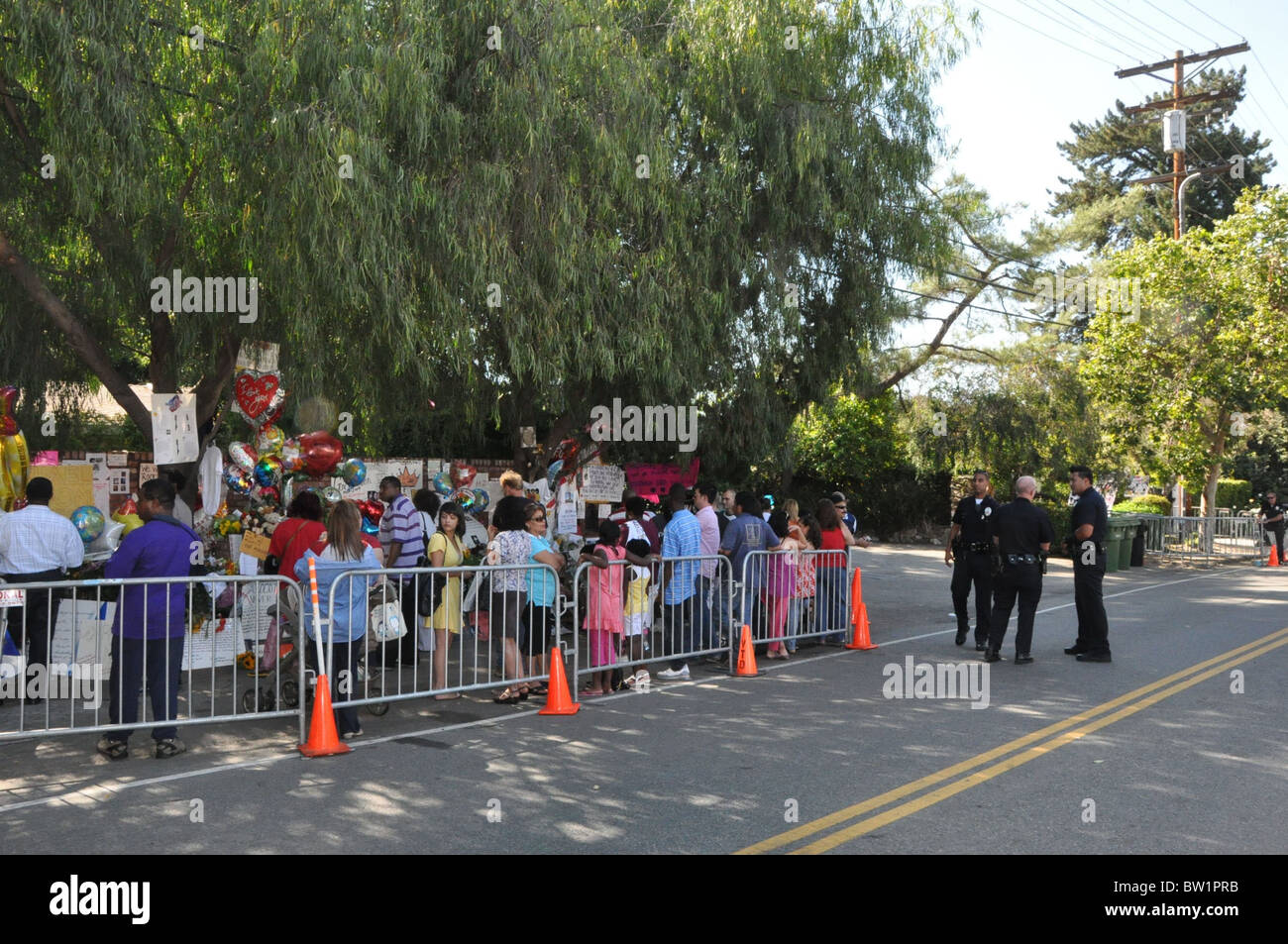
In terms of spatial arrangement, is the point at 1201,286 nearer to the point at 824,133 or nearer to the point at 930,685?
the point at 824,133

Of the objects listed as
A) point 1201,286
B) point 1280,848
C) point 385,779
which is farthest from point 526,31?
point 1201,286

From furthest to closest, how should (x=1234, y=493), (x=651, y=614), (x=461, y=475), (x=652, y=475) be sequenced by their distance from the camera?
(x=1234, y=493), (x=652, y=475), (x=461, y=475), (x=651, y=614)

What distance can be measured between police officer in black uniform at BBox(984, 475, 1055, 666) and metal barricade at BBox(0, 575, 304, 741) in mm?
7168

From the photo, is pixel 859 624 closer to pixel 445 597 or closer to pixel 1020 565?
pixel 1020 565

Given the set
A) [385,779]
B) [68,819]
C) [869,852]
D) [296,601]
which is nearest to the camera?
[869,852]

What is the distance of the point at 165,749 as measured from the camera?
24.8 ft

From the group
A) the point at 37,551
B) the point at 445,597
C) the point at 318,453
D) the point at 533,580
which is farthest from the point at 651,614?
the point at 37,551

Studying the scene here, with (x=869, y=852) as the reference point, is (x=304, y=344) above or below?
above

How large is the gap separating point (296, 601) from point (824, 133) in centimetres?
919

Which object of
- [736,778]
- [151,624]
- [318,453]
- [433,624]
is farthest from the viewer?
[318,453]

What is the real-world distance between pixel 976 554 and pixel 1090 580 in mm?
1286

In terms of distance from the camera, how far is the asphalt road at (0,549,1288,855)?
18.8 feet

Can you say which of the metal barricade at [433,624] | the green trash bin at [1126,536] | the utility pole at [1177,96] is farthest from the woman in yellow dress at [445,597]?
the utility pole at [1177,96]

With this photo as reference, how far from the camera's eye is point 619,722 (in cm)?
874
